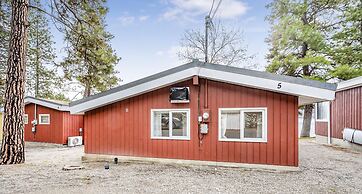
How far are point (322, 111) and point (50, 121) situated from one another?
1529 cm

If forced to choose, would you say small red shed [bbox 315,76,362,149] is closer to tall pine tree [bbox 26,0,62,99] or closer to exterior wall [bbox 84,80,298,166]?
exterior wall [bbox 84,80,298,166]

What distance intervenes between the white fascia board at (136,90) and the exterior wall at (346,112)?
7493 millimetres

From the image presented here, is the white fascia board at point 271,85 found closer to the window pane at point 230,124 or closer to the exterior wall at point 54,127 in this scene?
the window pane at point 230,124

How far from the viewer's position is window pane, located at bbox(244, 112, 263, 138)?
6508 millimetres

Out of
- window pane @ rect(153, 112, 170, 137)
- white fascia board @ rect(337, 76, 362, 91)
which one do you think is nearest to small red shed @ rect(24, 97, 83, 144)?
window pane @ rect(153, 112, 170, 137)

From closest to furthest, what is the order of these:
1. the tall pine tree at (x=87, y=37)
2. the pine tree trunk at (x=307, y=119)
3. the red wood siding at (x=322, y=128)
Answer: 1. the tall pine tree at (x=87, y=37)
2. the red wood siding at (x=322, y=128)
3. the pine tree trunk at (x=307, y=119)

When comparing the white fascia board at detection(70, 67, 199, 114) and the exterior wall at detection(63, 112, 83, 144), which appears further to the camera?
the exterior wall at detection(63, 112, 83, 144)

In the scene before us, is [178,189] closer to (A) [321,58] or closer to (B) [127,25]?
(B) [127,25]

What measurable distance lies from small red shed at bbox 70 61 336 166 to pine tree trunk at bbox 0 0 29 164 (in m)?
1.61

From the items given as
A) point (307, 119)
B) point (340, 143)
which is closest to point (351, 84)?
point (340, 143)

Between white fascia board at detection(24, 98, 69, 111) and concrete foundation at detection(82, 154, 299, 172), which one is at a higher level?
white fascia board at detection(24, 98, 69, 111)

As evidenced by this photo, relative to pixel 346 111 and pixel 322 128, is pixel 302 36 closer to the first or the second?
pixel 322 128

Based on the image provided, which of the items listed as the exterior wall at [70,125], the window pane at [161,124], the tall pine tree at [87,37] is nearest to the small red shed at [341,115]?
the window pane at [161,124]

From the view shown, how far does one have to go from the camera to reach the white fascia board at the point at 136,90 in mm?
6965
